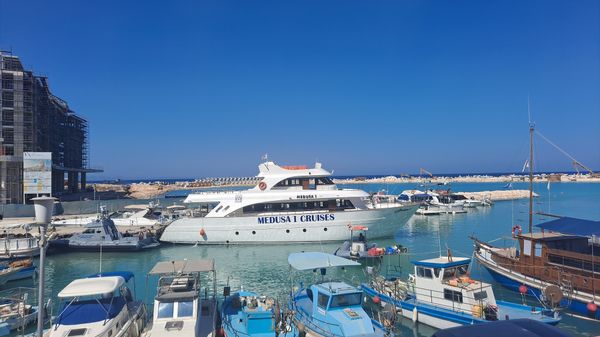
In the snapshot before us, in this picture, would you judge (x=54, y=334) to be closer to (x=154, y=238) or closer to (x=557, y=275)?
(x=557, y=275)

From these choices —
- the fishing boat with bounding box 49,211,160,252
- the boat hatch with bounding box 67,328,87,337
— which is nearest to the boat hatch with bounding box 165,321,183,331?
the boat hatch with bounding box 67,328,87,337

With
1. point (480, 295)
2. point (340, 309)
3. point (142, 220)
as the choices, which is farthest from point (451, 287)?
point (142, 220)

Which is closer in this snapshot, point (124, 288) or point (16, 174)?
point (124, 288)

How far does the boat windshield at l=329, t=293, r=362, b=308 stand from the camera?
12.2 metres

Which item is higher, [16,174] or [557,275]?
[16,174]

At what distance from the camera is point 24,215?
38375 mm

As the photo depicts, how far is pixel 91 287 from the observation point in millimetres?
11859

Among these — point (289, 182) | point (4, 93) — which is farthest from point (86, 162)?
point (289, 182)

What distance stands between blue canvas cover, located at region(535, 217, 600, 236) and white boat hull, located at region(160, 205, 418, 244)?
1277 centimetres

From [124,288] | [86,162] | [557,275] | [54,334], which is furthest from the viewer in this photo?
[86,162]

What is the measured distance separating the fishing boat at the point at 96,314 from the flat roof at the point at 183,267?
4.33 ft

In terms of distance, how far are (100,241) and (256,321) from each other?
66.9ft

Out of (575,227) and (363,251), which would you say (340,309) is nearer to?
(363,251)

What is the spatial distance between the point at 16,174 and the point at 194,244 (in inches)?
952
